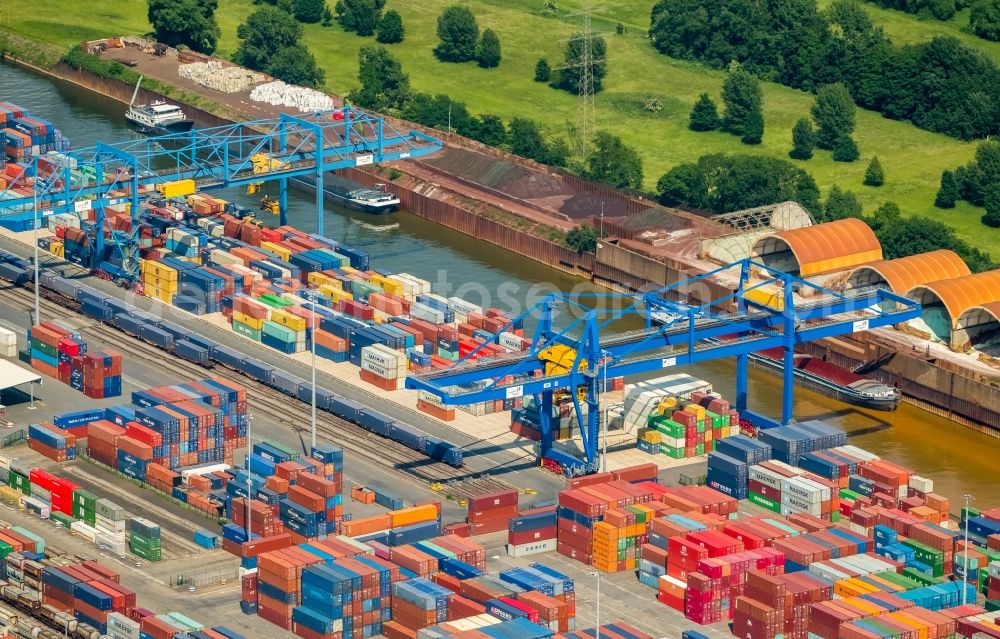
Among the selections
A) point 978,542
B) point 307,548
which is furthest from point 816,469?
point 307,548

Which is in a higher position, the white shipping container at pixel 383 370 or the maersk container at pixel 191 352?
the white shipping container at pixel 383 370

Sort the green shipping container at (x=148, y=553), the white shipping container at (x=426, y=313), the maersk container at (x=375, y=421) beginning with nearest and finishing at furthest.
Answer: the green shipping container at (x=148, y=553) < the maersk container at (x=375, y=421) < the white shipping container at (x=426, y=313)

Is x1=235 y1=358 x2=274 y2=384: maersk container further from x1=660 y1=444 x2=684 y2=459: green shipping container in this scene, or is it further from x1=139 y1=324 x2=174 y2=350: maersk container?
x1=660 y1=444 x2=684 y2=459: green shipping container

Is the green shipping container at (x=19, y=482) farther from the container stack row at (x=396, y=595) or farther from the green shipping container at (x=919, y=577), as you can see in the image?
the green shipping container at (x=919, y=577)

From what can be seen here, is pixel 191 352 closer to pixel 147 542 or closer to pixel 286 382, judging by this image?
pixel 286 382

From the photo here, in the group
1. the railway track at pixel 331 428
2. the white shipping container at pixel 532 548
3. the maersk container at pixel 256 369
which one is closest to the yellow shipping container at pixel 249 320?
the maersk container at pixel 256 369

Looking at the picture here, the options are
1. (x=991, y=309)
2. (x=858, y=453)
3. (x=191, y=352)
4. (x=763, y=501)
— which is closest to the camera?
(x=763, y=501)

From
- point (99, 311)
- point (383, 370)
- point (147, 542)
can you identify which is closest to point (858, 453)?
point (383, 370)
